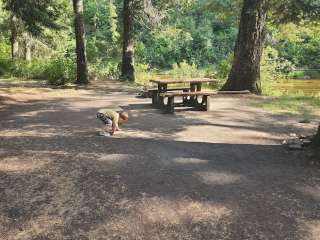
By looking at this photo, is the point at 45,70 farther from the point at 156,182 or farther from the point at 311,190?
the point at 311,190

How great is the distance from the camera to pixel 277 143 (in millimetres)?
8484

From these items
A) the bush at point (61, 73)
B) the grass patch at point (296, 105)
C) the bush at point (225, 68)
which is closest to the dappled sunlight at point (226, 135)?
the grass patch at point (296, 105)

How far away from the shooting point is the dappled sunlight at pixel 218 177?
6.16 meters

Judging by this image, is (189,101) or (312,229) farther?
(189,101)

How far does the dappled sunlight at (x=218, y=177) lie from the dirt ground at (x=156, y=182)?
1 cm

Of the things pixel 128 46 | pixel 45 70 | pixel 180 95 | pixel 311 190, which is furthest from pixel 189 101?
pixel 45 70

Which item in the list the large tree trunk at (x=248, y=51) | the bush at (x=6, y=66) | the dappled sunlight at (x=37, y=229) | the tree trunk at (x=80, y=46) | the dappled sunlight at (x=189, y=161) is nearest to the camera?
the dappled sunlight at (x=37, y=229)

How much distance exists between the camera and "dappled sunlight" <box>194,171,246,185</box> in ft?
20.2

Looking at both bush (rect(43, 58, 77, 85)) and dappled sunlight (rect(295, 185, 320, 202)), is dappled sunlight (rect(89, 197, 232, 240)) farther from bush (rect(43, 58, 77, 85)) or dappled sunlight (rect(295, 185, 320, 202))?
bush (rect(43, 58, 77, 85))

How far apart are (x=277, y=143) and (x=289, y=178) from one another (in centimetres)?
218

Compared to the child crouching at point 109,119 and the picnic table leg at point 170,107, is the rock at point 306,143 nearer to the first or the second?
the child crouching at point 109,119

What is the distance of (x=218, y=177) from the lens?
20.8 feet

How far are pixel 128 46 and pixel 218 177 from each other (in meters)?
16.8

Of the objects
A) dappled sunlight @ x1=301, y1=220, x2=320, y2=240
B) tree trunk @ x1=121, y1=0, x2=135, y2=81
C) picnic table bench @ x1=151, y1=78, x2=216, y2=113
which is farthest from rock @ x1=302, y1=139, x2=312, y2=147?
tree trunk @ x1=121, y1=0, x2=135, y2=81
